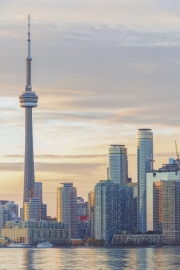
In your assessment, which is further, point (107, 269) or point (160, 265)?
point (160, 265)

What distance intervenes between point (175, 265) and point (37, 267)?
26.1 m

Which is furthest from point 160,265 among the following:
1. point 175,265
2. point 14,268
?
point 14,268

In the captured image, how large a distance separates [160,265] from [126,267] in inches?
418

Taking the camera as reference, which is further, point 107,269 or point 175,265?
point 175,265

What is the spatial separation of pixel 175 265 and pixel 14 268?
3058 cm

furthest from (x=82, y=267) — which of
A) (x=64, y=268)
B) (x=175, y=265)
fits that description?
(x=175, y=265)

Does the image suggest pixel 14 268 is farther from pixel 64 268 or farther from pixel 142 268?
pixel 142 268

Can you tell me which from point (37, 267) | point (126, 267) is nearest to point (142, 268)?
point (126, 267)

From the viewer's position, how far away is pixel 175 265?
195750mm

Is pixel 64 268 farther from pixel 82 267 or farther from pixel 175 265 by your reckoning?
pixel 175 265

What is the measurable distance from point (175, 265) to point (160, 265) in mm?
3088

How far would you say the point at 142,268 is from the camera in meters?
186

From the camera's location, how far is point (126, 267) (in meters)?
189

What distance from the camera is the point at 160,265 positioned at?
197 m
